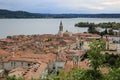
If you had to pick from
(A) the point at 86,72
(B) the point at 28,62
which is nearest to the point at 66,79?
(A) the point at 86,72

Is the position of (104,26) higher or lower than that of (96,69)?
lower

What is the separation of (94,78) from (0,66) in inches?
1027

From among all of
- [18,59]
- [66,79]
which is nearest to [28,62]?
[18,59]

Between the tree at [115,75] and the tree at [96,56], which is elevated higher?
the tree at [96,56]

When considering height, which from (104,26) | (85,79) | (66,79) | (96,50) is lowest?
(104,26)

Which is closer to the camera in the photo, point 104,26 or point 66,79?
point 66,79

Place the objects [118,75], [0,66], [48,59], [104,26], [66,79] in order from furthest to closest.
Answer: [104,26]
[48,59]
[0,66]
[66,79]
[118,75]

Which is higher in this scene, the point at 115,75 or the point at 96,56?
the point at 96,56

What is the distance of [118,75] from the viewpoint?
7715 millimetres

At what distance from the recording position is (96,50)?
7910 millimetres

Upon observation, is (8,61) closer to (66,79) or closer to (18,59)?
(18,59)

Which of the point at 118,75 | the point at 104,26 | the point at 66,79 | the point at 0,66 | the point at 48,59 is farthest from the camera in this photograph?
the point at 104,26

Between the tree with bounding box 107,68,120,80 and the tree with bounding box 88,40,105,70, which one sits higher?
the tree with bounding box 88,40,105,70

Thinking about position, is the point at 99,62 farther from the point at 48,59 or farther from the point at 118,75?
the point at 48,59
